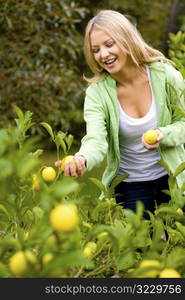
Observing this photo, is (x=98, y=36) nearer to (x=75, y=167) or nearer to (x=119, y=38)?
(x=119, y=38)

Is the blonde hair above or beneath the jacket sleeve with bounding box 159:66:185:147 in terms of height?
above

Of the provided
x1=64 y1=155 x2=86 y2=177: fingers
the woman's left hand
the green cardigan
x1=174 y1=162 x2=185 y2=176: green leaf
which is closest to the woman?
the green cardigan

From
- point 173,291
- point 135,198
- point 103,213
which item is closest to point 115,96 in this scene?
point 135,198

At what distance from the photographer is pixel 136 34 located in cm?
258

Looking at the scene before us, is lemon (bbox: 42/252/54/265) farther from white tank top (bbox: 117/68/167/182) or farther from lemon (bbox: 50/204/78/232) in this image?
white tank top (bbox: 117/68/167/182)

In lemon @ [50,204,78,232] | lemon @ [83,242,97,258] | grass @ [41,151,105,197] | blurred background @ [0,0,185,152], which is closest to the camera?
lemon @ [50,204,78,232]

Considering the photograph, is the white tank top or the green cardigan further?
the white tank top

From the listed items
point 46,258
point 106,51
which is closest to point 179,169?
point 46,258

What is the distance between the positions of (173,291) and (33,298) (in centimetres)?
25

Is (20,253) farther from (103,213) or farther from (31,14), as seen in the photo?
(31,14)

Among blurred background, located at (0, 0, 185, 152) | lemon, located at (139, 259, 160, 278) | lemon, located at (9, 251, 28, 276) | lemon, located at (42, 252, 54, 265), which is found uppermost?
lemon, located at (9, 251, 28, 276)

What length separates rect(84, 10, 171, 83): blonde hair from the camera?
2.43 meters

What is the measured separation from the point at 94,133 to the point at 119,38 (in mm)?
Result: 431

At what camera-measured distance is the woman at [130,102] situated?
2412mm
